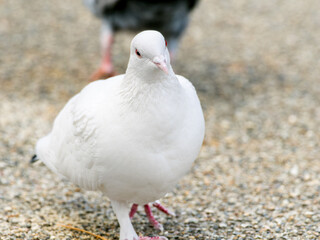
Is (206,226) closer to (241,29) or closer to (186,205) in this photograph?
(186,205)

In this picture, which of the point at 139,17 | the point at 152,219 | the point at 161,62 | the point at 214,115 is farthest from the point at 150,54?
the point at 139,17

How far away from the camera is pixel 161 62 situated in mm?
2395

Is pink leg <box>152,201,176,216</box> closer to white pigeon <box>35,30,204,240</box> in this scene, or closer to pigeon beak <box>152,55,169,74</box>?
white pigeon <box>35,30,204,240</box>

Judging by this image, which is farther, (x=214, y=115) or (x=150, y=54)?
(x=214, y=115)

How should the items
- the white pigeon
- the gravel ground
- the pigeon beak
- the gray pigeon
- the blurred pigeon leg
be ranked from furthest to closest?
1. the blurred pigeon leg
2. the gray pigeon
3. the gravel ground
4. the white pigeon
5. the pigeon beak

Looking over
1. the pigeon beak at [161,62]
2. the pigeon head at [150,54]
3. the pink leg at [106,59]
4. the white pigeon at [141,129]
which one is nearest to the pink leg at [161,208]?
the white pigeon at [141,129]

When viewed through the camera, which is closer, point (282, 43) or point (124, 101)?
point (124, 101)

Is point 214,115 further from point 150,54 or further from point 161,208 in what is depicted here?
point 150,54

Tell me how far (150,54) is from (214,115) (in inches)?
141

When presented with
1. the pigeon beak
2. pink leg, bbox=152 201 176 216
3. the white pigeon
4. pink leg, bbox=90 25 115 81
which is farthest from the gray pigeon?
the pigeon beak

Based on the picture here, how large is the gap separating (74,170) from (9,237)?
715 mm

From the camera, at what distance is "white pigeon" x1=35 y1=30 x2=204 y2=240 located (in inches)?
101

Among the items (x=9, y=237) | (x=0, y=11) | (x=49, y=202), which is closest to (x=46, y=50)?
(x=0, y=11)

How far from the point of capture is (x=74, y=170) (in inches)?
119
